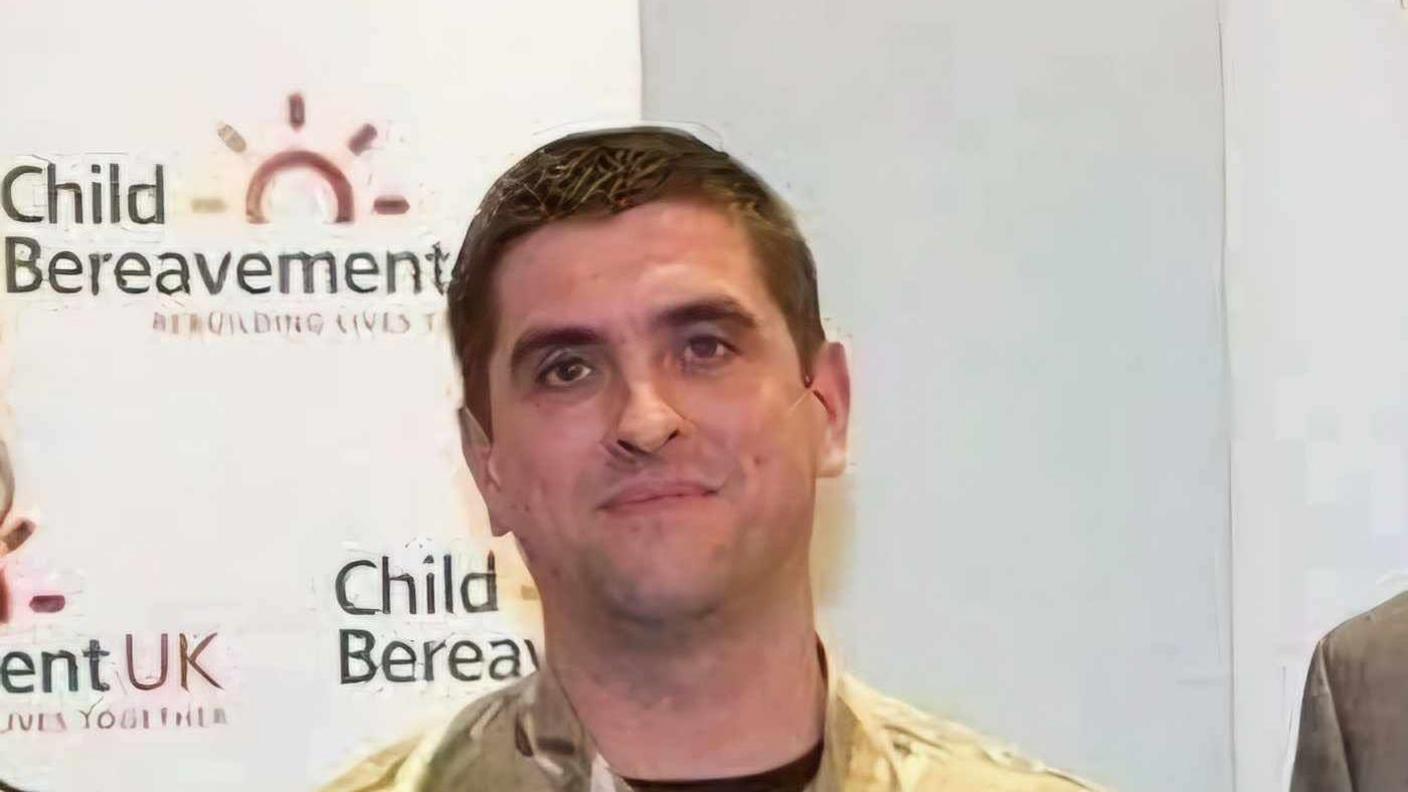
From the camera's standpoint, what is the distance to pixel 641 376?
691mm

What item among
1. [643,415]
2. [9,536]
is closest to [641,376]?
[643,415]

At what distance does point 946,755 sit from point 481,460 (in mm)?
264

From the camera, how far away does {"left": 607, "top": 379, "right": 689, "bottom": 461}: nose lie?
2.25 feet

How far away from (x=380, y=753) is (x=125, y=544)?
0.51 ft

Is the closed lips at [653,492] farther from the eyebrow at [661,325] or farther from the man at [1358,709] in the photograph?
the man at [1358,709]

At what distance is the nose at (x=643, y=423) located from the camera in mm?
686

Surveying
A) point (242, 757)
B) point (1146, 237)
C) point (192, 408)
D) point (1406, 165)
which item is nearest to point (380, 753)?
point (242, 757)

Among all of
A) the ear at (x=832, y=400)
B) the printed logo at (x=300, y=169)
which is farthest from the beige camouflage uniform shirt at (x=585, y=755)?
the printed logo at (x=300, y=169)

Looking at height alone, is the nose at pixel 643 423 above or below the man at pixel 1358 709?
above

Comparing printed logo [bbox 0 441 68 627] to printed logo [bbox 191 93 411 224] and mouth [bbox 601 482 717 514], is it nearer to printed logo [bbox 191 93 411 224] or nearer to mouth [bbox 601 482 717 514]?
printed logo [bbox 191 93 411 224]

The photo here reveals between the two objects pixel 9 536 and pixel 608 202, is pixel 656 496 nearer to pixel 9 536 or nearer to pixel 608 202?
pixel 608 202

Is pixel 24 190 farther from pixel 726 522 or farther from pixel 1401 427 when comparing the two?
pixel 1401 427

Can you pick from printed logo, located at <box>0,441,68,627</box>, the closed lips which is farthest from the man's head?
printed logo, located at <box>0,441,68,627</box>

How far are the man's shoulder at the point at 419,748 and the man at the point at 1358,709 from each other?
0.39 metres
